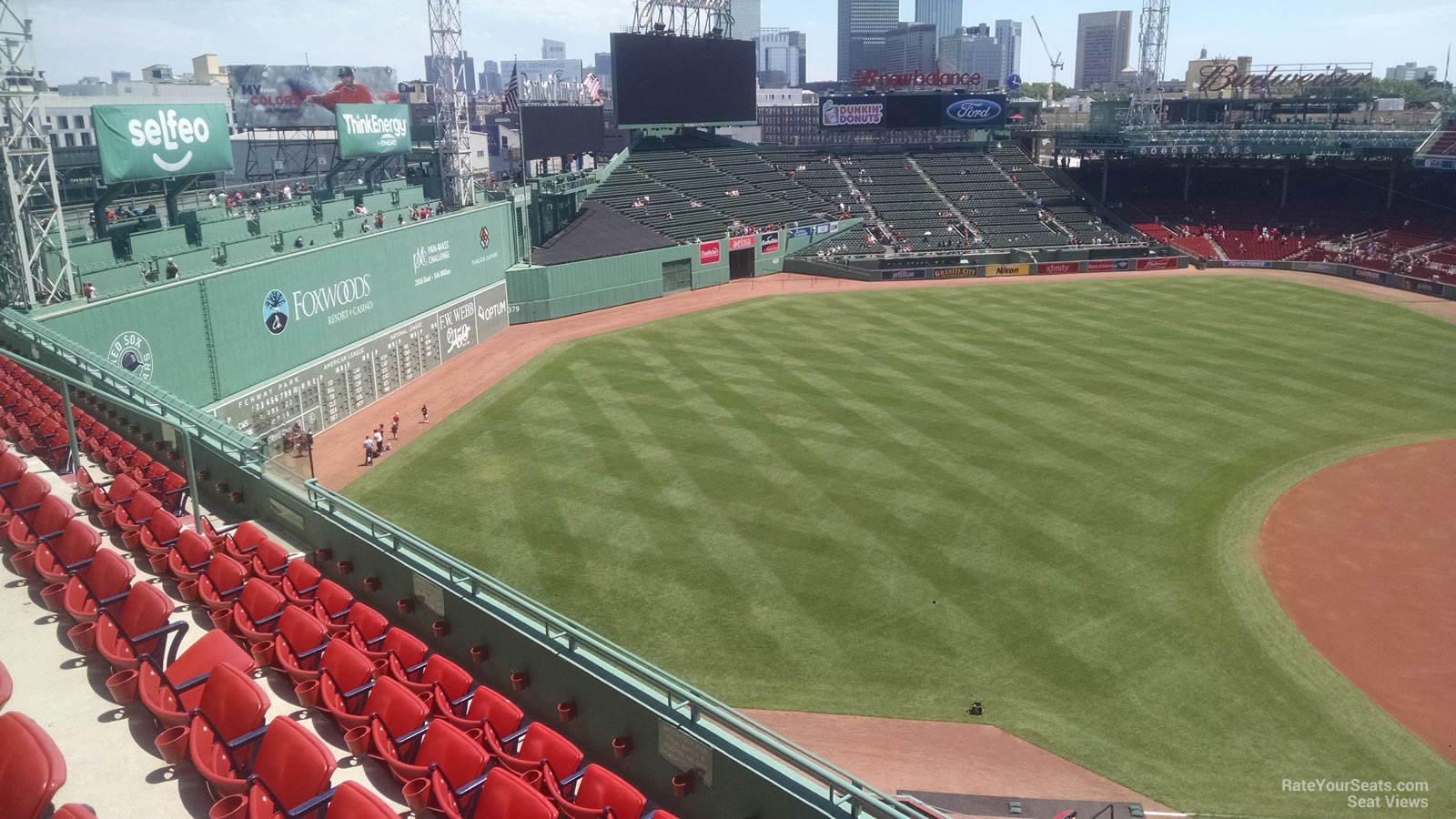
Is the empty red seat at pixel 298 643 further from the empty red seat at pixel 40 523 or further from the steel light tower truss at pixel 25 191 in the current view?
the steel light tower truss at pixel 25 191

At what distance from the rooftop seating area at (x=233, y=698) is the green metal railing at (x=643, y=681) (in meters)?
0.94

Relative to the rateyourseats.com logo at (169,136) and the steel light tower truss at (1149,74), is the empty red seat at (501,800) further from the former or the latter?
the steel light tower truss at (1149,74)

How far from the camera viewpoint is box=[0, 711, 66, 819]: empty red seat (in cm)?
629

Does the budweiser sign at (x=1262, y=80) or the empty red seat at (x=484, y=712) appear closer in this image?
the empty red seat at (x=484, y=712)

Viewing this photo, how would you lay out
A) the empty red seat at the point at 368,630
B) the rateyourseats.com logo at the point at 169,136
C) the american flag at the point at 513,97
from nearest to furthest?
the empty red seat at the point at 368,630
the rateyourseats.com logo at the point at 169,136
the american flag at the point at 513,97

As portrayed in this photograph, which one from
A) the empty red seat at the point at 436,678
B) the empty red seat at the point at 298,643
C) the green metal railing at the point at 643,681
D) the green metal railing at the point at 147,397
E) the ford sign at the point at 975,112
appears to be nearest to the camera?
the green metal railing at the point at 643,681

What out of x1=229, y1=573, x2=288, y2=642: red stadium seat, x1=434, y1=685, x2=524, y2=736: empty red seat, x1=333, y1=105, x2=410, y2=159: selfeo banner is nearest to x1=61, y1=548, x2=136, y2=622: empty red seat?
x1=229, y1=573, x2=288, y2=642: red stadium seat

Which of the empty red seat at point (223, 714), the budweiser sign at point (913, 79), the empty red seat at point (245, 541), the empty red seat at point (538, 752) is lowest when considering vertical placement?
the empty red seat at point (538, 752)

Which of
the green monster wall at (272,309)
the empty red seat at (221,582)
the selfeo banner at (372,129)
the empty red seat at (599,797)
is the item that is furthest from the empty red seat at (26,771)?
the selfeo banner at (372,129)

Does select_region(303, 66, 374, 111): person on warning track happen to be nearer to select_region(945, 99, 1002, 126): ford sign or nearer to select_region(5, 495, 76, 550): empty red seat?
select_region(945, 99, 1002, 126): ford sign

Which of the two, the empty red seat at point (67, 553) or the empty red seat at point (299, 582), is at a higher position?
the empty red seat at point (67, 553)

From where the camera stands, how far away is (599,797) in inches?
319

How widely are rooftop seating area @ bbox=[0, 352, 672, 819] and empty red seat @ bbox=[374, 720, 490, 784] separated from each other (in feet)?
0.05

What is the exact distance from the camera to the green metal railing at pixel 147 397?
48.5ft
